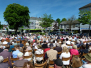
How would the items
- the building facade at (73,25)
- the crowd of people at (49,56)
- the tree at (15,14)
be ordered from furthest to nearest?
the building facade at (73,25)
the tree at (15,14)
the crowd of people at (49,56)

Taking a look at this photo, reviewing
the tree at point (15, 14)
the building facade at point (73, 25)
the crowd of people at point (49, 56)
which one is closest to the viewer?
the crowd of people at point (49, 56)

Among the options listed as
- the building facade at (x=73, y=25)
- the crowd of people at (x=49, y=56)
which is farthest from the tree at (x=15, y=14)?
the crowd of people at (x=49, y=56)

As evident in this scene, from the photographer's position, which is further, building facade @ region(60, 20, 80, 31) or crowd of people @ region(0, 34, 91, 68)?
building facade @ region(60, 20, 80, 31)

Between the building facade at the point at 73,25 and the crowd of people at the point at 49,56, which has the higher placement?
the building facade at the point at 73,25

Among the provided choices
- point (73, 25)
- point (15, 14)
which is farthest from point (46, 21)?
point (73, 25)

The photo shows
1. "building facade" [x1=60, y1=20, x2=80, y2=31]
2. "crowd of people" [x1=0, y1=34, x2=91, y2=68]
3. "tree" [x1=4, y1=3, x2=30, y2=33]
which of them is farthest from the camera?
"building facade" [x1=60, y1=20, x2=80, y2=31]

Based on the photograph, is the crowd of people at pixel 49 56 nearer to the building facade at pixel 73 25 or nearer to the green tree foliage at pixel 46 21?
the green tree foliage at pixel 46 21

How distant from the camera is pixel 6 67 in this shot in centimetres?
354

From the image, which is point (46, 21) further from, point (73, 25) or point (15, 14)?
point (73, 25)

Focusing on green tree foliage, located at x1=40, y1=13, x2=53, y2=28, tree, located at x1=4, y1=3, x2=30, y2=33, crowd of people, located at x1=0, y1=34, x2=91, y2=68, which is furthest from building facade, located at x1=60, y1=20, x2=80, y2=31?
crowd of people, located at x1=0, y1=34, x2=91, y2=68

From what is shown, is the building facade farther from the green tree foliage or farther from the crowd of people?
the crowd of people

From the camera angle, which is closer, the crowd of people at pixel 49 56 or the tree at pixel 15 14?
the crowd of people at pixel 49 56

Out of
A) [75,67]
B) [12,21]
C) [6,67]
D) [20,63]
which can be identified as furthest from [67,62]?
[12,21]

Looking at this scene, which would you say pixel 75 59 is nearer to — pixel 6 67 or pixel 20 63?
pixel 20 63
